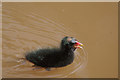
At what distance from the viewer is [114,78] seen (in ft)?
16.5

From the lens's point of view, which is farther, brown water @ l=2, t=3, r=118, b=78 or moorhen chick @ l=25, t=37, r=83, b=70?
brown water @ l=2, t=3, r=118, b=78

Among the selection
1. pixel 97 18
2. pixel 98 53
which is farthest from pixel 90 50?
pixel 97 18

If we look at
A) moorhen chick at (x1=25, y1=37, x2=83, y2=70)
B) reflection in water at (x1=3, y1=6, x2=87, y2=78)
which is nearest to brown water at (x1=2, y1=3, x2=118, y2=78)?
reflection in water at (x1=3, y1=6, x2=87, y2=78)

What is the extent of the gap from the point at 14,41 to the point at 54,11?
5.16ft

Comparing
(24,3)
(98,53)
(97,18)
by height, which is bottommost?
(98,53)

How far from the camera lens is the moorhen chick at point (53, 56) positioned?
16.2 ft

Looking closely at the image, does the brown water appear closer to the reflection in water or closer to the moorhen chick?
the reflection in water

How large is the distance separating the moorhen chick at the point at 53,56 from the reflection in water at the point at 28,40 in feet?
0.48

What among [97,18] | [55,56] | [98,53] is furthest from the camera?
[97,18]

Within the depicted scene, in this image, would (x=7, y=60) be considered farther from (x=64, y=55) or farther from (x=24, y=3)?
(x=24, y=3)

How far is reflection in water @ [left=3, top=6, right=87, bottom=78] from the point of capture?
4.98 m

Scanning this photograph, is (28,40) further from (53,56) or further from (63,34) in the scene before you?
(53,56)

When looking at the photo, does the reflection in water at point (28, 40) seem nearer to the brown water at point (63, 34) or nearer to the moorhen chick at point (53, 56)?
the brown water at point (63, 34)

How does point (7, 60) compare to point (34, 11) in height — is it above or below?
below
